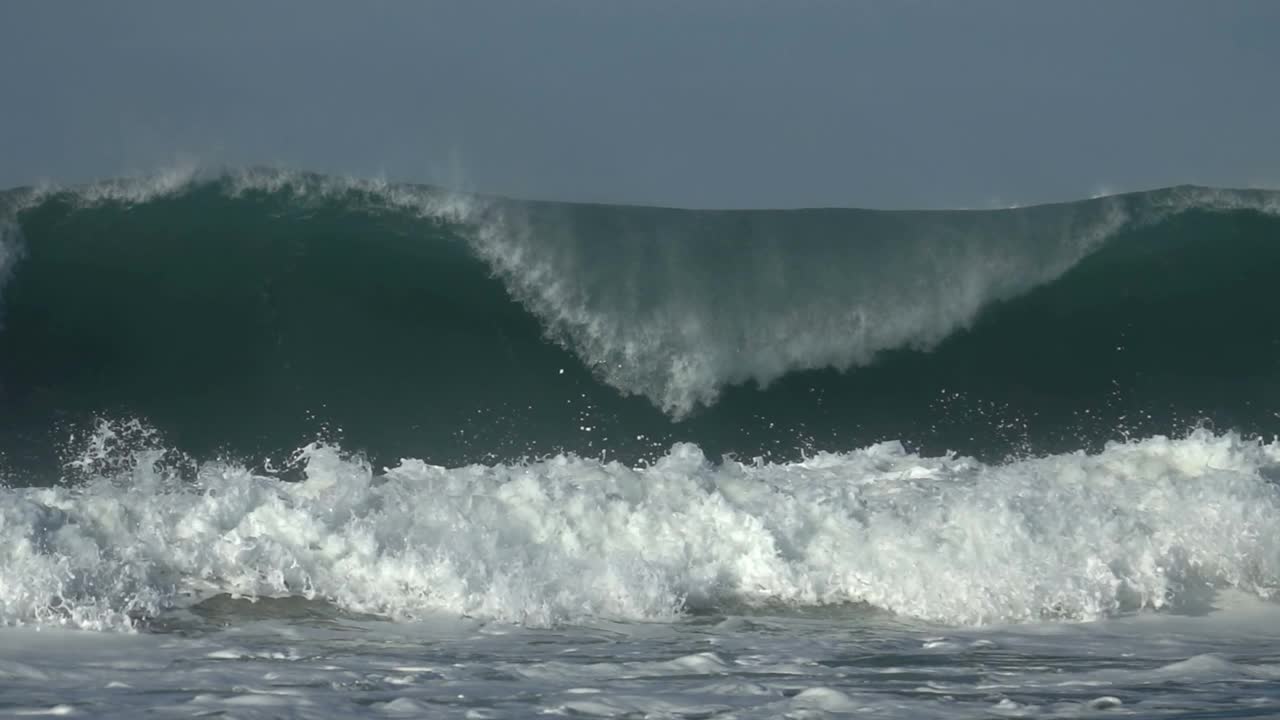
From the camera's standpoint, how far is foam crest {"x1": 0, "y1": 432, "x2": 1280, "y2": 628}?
18.7 ft

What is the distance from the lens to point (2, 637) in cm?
488

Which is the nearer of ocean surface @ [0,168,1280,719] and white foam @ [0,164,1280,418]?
ocean surface @ [0,168,1280,719]

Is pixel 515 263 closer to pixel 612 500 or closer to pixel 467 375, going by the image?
pixel 467 375

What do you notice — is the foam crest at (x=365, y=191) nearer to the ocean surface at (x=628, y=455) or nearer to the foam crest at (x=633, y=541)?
the ocean surface at (x=628, y=455)

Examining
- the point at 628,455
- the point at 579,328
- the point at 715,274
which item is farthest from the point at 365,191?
the point at 628,455

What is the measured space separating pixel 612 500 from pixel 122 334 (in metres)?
4.11

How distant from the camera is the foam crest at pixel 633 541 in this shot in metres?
5.69

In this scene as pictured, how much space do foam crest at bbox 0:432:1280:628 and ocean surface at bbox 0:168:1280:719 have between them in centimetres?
2

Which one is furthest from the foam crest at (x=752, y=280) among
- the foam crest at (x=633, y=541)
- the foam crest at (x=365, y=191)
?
the foam crest at (x=633, y=541)

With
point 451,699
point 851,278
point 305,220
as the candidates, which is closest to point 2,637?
point 451,699

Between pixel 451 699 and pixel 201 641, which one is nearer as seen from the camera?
pixel 451 699

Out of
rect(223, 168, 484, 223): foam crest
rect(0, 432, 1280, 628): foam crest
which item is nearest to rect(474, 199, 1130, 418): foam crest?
rect(223, 168, 484, 223): foam crest

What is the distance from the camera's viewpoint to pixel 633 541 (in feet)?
20.6

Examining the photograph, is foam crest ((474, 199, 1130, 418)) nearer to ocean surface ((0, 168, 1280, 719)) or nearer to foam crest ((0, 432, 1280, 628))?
ocean surface ((0, 168, 1280, 719))
